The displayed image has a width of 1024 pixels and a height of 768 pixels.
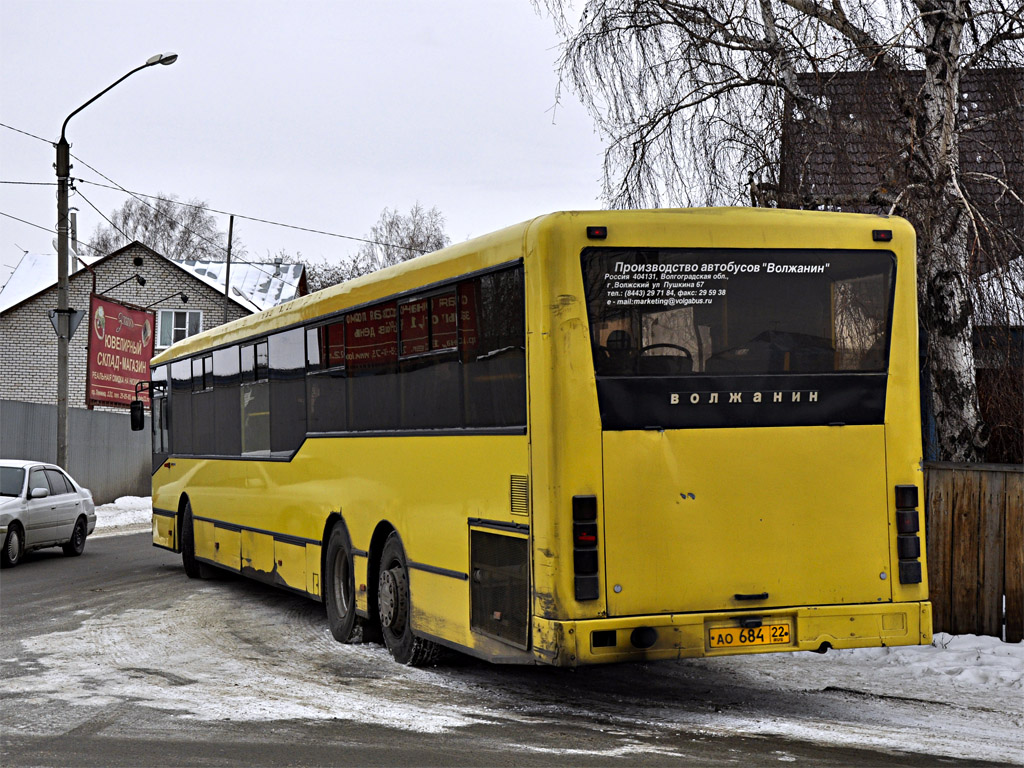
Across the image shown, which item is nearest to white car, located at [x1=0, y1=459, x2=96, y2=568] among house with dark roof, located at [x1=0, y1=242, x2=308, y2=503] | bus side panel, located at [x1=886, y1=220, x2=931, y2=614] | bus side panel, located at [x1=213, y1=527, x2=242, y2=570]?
bus side panel, located at [x1=213, y1=527, x2=242, y2=570]

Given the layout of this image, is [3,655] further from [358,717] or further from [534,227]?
[534,227]

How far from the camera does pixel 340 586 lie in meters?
10.9

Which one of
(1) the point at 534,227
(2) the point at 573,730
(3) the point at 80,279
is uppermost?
(3) the point at 80,279

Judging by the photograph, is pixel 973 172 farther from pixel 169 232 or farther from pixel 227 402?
pixel 169 232

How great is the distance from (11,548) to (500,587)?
12358mm

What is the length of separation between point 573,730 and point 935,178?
5723 mm

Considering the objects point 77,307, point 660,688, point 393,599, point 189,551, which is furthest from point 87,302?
point 660,688

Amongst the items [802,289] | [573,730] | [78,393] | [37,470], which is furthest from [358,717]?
[78,393]

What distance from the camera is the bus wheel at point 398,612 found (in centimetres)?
926

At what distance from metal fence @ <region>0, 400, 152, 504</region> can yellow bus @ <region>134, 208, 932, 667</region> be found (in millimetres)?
23553

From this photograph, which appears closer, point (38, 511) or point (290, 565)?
point (290, 565)

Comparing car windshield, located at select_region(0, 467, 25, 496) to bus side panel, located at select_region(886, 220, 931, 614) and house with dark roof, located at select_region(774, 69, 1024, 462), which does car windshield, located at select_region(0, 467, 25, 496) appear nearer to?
house with dark roof, located at select_region(774, 69, 1024, 462)

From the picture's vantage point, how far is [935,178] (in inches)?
407

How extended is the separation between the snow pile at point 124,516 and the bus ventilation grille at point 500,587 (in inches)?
726
